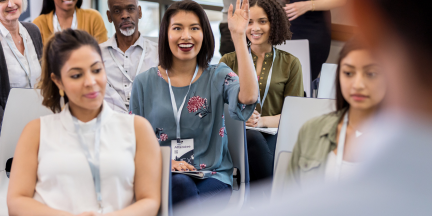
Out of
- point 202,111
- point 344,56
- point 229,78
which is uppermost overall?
point 344,56

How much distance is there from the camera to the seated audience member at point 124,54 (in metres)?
2.32

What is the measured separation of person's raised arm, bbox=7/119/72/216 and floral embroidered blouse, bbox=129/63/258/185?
574 millimetres

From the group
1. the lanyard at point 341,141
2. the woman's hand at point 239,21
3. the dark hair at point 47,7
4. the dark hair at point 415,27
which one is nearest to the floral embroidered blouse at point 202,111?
→ the woman's hand at point 239,21

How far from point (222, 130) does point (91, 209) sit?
695mm

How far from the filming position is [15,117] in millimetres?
1714

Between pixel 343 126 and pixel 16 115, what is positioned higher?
pixel 343 126

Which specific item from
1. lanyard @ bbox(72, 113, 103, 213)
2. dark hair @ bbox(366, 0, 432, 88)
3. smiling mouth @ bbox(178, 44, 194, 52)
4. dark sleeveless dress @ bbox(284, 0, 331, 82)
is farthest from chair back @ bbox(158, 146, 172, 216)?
dark sleeveless dress @ bbox(284, 0, 331, 82)

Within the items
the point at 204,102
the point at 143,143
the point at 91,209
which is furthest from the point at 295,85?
the point at 91,209

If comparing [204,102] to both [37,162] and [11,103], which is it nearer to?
[37,162]

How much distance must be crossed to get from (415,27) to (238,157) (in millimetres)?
1484

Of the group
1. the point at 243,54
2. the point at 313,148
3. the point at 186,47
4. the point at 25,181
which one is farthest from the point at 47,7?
the point at 313,148

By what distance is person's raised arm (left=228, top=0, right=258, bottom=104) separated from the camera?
1.37m

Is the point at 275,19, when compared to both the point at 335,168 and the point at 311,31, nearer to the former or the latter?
the point at 311,31

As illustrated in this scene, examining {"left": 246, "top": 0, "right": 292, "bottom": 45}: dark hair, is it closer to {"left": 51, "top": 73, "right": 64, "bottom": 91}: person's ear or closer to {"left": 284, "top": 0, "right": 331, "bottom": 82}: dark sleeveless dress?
{"left": 284, "top": 0, "right": 331, "bottom": 82}: dark sleeveless dress
